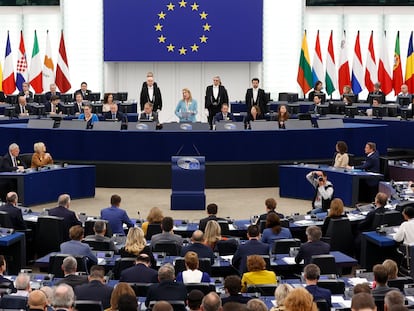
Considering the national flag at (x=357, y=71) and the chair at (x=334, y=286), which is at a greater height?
the national flag at (x=357, y=71)

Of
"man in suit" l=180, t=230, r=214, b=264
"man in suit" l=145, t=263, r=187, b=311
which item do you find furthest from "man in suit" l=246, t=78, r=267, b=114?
"man in suit" l=145, t=263, r=187, b=311

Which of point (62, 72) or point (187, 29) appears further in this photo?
point (187, 29)

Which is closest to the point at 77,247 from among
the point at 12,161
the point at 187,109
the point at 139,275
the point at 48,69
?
the point at 139,275

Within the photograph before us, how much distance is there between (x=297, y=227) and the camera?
1745cm

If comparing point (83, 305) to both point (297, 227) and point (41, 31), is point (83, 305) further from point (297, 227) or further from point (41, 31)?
point (41, 31)

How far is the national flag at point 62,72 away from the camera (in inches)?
1358

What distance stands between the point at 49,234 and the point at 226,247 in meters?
3.66

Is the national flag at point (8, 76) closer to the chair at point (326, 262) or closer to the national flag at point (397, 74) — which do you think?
the national flag at point (397, 74)

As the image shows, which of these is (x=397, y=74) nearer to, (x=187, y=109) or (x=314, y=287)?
(x=187, y=109)

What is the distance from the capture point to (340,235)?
Answer: 1717 centimetres

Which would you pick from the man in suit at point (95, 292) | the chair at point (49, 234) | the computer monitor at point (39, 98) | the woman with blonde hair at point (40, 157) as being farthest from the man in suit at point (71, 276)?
the computer monitor at point (39, 98)

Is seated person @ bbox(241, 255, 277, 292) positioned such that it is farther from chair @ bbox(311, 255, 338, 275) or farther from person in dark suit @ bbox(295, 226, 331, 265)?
person in dark suit @ bbox(295, 226, 331, 265)

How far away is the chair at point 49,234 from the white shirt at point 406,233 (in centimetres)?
573

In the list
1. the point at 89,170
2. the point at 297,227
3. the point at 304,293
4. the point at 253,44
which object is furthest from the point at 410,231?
the point at 253,44
